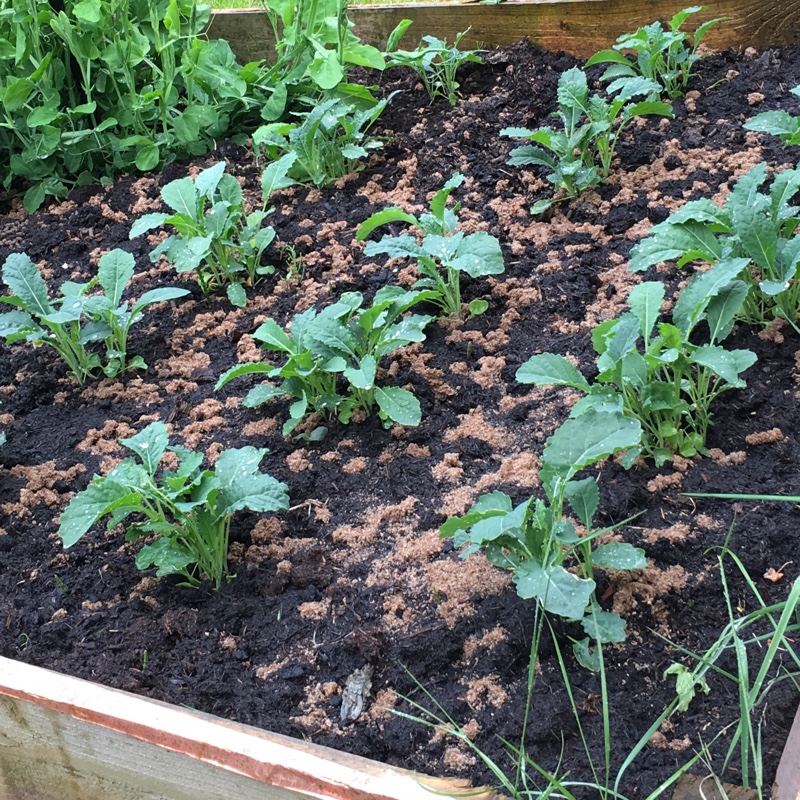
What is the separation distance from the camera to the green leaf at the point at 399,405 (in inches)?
85.4

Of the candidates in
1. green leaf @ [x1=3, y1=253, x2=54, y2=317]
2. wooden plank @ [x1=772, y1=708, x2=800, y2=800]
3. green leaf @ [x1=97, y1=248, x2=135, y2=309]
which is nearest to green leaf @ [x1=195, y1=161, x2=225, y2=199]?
green leaf @ [x1=97, y1=248, x2=135, y2=309]

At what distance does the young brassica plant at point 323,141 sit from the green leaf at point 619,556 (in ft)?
6.10

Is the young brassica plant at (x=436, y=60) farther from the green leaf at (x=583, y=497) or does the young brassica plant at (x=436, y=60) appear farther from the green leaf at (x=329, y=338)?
the green leaf at (x=583, y=497)

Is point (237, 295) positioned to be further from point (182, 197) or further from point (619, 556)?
point (619, 556)

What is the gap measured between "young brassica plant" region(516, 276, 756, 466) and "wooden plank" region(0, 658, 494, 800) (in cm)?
87

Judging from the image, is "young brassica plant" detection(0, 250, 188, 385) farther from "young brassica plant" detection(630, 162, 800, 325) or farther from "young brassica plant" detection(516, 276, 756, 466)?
"young brassica plant" detection(630, 162, 800, 325)

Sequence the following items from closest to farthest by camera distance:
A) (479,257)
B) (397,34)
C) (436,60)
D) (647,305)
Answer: (647,305), (479,257), (397,34), (436,60)

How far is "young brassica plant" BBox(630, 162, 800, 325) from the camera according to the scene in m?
2.09

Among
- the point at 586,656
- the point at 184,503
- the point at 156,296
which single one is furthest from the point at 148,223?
the point at 586,656

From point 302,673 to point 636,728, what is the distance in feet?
2.13

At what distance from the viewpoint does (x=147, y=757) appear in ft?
5.23

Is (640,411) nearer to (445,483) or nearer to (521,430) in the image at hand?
(521,430)

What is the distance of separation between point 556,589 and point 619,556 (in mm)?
174

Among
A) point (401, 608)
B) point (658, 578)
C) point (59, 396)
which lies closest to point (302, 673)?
point (401, 608)
